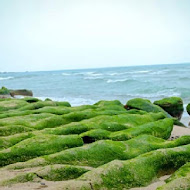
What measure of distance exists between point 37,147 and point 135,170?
288cm

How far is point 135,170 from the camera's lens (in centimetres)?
542

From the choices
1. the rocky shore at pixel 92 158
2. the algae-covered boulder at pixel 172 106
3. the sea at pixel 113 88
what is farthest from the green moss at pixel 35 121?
the sea at pixel 113 88

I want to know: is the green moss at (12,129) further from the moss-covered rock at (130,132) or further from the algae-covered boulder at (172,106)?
the algae-covered boulder at (172,106)

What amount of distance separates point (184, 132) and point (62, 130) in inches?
236

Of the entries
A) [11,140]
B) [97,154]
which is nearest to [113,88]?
[11,140]

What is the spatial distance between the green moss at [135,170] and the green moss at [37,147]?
2.13 metres

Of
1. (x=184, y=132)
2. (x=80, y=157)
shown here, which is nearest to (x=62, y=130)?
(x=80, y=157)

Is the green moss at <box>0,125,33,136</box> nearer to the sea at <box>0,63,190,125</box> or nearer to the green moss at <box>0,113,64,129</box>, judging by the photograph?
the green moss at <box>0,113,64,129</box>

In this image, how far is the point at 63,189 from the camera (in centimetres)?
464

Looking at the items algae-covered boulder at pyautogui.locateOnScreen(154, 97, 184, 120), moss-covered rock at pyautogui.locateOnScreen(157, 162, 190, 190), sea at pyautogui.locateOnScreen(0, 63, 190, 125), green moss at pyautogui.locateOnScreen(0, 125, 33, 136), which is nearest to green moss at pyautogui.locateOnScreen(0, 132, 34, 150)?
green moss at pyautogui.locateOnScreen(0, 125, 33, 136)

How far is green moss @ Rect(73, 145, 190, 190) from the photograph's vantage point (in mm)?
4988

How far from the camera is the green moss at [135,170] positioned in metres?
4.99

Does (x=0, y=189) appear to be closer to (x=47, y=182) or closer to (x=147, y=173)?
(x=47, y=182)

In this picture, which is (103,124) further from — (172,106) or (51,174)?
(172,106)
